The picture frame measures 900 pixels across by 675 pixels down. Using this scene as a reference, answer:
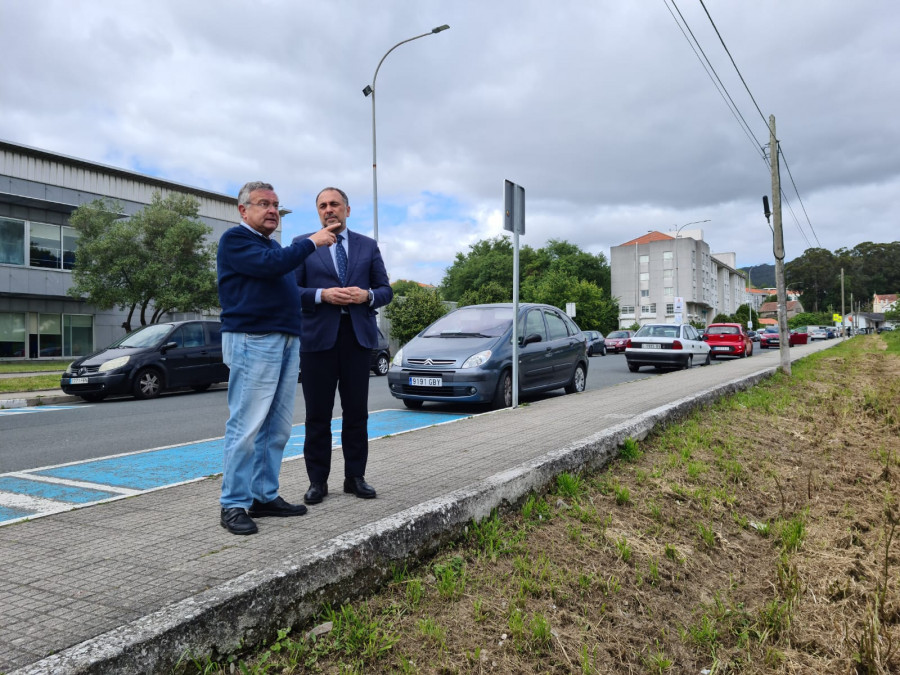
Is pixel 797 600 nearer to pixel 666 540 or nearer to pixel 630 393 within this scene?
pixel 666 540

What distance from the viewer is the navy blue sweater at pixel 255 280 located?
338 centimetres

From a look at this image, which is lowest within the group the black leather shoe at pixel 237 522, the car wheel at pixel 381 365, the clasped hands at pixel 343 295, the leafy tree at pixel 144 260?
the black leather shoe at pixel 237 522

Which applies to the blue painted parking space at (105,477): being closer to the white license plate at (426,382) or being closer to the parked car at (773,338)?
the white license plate at (426,382)

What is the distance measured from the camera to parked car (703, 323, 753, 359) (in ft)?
92.2

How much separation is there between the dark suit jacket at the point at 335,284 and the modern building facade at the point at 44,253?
2979cm

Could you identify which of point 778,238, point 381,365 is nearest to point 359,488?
point 381,365

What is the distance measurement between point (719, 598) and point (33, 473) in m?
5.70

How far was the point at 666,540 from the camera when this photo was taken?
3.87 meters

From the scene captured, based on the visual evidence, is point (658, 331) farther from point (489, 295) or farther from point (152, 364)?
point (489, 295)

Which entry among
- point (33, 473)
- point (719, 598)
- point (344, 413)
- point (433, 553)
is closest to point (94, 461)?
point (33, 473)

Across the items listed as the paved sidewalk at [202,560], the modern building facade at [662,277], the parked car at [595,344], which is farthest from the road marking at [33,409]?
the modern building facade at [662,277]

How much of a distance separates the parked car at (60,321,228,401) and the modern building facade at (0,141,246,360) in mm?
19039

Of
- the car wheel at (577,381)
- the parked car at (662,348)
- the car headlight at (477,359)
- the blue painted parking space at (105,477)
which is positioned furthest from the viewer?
the parked car at (662,348)

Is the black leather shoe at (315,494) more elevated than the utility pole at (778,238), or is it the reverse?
the utility pole at (778,238)
